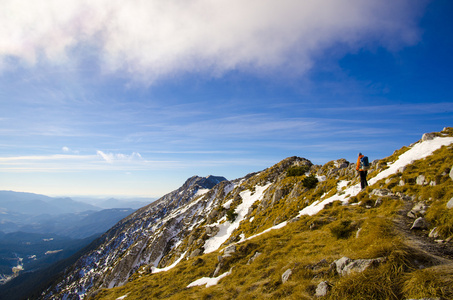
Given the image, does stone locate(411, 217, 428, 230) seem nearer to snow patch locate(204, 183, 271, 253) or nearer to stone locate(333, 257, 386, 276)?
stone locate(333, 257, 386, 276)

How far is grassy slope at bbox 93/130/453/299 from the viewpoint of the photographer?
Result: 254 inches

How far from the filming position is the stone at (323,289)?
7.38 metres

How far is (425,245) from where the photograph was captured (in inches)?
328

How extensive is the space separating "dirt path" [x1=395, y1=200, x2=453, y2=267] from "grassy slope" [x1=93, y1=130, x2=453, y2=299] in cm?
20

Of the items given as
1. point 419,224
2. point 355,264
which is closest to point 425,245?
point 419,224

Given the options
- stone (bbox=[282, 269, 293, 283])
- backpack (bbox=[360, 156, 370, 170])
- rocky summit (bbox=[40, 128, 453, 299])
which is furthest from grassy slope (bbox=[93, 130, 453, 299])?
backpack (bbox=[360, 156, 370, 170])

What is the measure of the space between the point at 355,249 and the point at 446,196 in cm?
682

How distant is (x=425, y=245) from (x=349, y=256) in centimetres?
292

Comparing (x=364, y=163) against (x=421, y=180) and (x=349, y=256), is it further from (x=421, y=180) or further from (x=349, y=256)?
(x=349, y=256)

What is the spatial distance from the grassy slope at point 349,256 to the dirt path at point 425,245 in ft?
0.66

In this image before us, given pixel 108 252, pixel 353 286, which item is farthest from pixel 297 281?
pixel 108 252

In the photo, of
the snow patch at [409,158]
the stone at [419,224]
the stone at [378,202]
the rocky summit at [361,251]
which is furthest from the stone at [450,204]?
the snow patch at [409,158]

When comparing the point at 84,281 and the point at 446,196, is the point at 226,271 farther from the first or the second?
the point at 84,281

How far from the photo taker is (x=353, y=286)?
679cm
